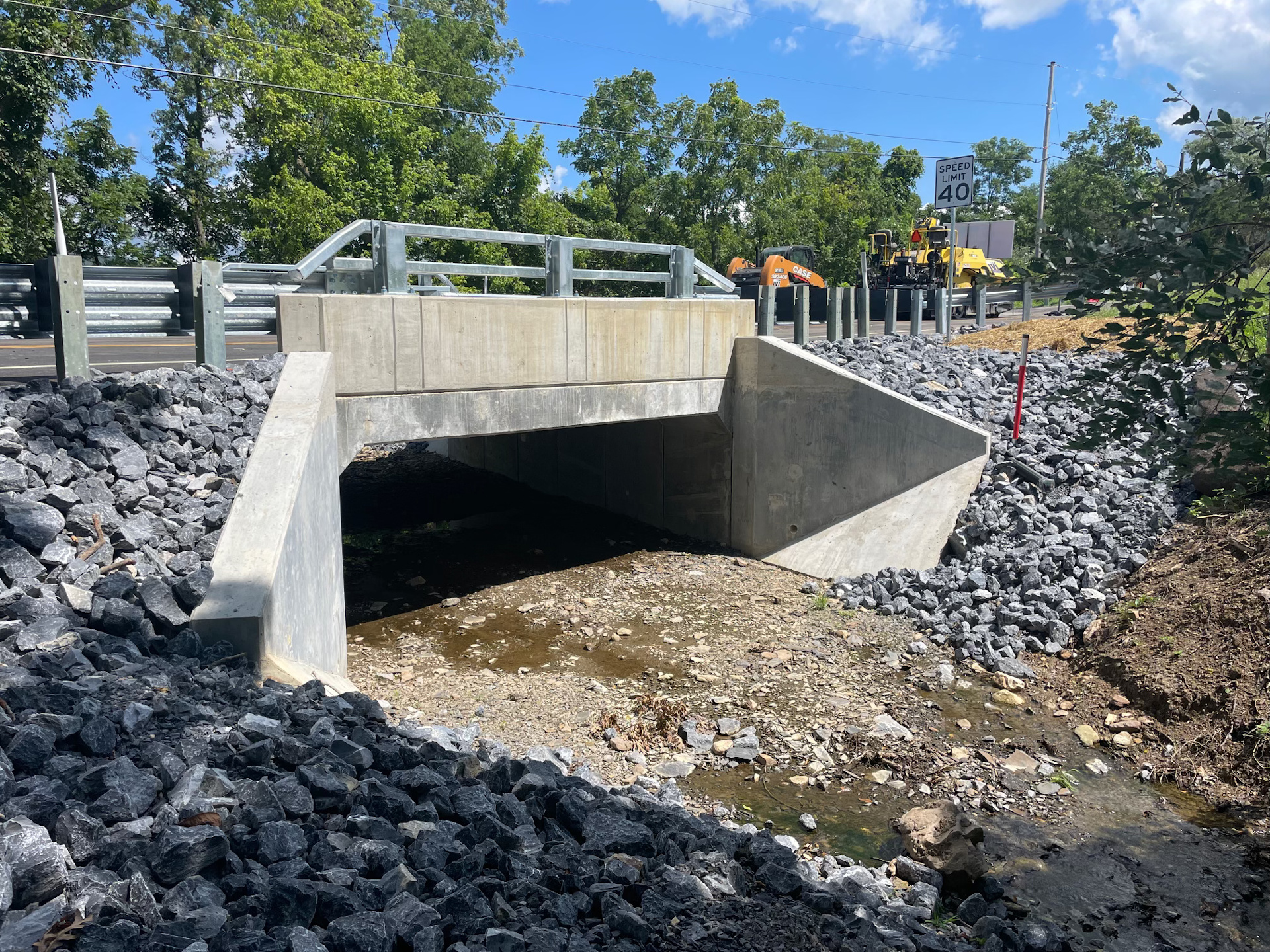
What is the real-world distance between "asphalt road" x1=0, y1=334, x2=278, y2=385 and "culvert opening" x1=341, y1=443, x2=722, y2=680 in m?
3.01

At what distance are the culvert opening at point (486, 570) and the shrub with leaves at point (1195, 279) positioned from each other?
5908 millimetres

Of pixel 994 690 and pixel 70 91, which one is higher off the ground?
pixel 70 91

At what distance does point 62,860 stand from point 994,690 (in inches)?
287

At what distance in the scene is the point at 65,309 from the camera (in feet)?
21.8

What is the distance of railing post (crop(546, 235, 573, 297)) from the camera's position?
9.80 m

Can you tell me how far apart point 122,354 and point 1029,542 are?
1148cm

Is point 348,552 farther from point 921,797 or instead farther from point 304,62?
point 304,62

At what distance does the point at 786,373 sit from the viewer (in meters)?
11.9

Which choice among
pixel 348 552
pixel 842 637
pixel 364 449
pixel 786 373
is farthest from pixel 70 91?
pixel 842 637

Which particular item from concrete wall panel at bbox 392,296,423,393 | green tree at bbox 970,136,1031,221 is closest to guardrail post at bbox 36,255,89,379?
concrete wall panel at bbox 392,296,423,393

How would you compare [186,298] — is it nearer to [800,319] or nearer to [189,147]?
[800,319]

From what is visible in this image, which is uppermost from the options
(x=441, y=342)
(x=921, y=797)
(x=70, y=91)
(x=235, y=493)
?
(x=70, y=91)

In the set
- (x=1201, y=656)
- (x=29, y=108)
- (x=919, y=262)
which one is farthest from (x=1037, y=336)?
(x=29, y=108)

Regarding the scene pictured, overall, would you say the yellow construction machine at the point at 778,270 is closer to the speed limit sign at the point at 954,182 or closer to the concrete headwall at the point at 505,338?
the speed limit sign at the point at 954,182
